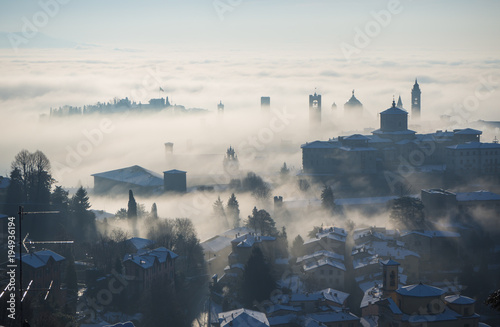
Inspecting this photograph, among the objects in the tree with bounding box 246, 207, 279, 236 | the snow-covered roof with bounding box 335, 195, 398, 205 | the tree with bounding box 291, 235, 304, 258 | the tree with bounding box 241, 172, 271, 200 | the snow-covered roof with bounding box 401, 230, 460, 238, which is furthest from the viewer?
the tree with bounding box 241, 172, 271, 200

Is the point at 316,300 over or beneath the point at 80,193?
beneath

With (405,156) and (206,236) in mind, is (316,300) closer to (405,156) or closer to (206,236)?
(206,236)

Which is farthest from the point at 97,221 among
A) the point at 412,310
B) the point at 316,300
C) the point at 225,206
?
the point at 412,310

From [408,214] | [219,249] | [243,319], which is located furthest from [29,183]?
[408,214]

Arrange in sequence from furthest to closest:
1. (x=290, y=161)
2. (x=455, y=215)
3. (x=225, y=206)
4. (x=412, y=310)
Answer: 1. (x=290, y=161)
2. (x=225, y=206)
3. (x=455, y=215)
4. (x=412, y=310)

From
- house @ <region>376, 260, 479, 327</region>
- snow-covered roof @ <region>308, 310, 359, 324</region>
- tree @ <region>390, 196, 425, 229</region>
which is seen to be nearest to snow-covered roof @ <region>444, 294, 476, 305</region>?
house @ <region>376, 260, 479, 327</region>

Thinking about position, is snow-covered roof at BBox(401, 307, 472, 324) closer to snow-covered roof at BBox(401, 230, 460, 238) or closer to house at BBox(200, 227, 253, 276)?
house at BBox(200, 227, 253, 276)

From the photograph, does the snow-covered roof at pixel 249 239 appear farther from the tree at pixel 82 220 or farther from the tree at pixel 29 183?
the tree at pixel 29 183

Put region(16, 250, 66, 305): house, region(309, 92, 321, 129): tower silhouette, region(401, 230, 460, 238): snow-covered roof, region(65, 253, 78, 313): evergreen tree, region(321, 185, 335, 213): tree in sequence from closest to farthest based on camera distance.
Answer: region(16, 250, 66, 305): house, region(65, 253, 78, 313): evergreen tree, region(401, 230, 460, 238): snow-covered roof, region(321, 185, 335, 213): tree, region(309, 92, 321, 129): tower silhouette
